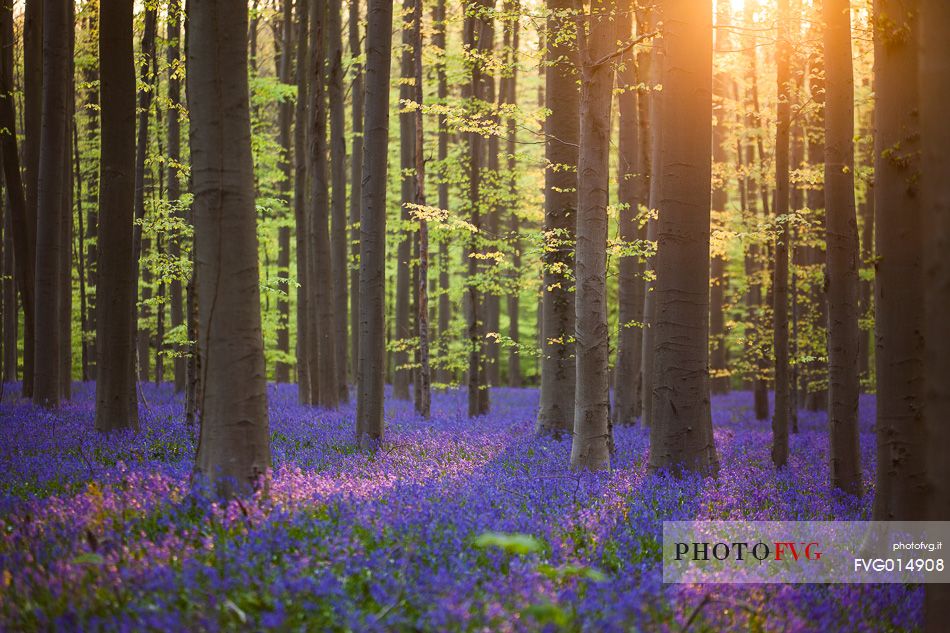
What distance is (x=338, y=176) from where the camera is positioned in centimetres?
2127

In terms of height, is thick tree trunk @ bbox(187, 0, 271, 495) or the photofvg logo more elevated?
thick tree trunk @ bbox(187, 0, 271, 495)

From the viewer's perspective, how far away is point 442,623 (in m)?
4.12

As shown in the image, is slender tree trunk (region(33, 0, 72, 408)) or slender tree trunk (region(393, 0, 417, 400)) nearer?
slender tree trunk (region(33, 0, 72, 408))

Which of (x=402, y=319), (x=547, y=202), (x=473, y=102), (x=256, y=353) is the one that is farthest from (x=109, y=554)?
(x=402, y=319)

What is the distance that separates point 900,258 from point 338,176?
1687 centimetres


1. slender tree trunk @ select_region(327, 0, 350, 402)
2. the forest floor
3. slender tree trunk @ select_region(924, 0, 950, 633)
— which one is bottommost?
the forest floor

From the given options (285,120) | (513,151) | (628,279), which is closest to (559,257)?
(628,279)

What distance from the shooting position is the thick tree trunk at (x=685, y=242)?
372 inches

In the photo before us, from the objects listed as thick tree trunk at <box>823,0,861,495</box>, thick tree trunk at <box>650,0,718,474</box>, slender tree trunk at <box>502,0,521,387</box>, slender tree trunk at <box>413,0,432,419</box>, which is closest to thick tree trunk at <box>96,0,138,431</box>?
slender tree trunk at <box>502,0,521,387</box>

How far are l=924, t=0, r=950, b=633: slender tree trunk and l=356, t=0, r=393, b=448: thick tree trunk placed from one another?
26.6 ft

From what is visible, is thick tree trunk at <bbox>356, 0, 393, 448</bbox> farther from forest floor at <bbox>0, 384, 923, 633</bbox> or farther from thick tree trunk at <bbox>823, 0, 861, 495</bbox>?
thick tree trunk at <bbox>823, 0, 861, 495</bbox>

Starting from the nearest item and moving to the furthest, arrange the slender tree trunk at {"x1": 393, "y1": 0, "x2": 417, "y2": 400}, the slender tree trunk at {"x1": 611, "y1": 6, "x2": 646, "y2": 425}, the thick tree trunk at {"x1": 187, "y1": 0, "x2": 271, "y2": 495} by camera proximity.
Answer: the thick tree trunk at {"x1": 187, "y1": 0, "x2": 271, "y2": 495}
the slender tree trunk at {"x1": 611, "y1": 6, "x2": 646, "y2": 425}
the slender tree trunk at {"x1": 393, "y1": 0, "x2": 417, "y2": 400}

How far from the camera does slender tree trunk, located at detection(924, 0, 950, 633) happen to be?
4367mm

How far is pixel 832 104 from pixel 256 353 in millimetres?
8239
